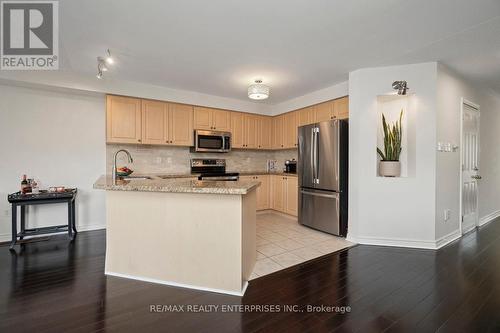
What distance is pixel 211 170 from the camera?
4785 mm

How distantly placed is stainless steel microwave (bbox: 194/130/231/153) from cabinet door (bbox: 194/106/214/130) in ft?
0.40

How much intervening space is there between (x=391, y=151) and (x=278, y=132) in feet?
8.40

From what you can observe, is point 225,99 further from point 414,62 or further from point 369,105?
point 414,62

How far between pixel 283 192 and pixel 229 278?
310cm

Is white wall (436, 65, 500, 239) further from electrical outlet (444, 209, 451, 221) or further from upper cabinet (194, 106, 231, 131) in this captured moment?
upper cabinet (194, 106, 231, 131)

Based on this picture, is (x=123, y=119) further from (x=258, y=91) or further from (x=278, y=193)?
(x=278, y=193)

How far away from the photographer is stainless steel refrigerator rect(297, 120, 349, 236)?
354 centimetres

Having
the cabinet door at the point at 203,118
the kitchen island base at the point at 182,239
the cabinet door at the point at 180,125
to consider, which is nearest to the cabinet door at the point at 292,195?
the cabinet door at the point at 203,118

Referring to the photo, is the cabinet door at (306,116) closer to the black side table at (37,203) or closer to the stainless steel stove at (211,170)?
the stainless steel stove at (211,170)

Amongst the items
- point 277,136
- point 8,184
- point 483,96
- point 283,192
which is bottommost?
point 283,192

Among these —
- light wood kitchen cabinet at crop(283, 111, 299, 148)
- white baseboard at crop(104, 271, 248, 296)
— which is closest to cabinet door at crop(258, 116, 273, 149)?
light wood kitchen cabinet at crop(283, 111, 299, 148)

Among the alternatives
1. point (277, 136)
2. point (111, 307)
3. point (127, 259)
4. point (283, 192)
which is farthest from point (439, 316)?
point (277, 136)

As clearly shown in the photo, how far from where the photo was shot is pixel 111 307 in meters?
1.80

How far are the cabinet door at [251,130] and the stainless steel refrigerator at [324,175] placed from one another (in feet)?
4.33
